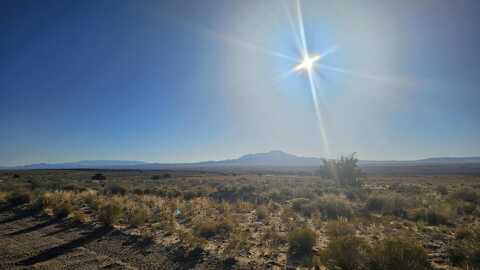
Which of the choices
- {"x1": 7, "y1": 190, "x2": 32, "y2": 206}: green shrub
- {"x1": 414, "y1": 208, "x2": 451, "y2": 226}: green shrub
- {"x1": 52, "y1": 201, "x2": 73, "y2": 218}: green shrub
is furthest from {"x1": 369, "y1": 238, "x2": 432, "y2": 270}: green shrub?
{"x1": 7, "y1": 190, "x2": 32, "y2": 206}: green shrub

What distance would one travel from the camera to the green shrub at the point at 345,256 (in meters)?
6.16

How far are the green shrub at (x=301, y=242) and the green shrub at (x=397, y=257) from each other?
190 centimetres

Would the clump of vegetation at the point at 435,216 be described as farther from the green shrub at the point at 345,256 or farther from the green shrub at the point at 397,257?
the green shrub at the point at 345,256

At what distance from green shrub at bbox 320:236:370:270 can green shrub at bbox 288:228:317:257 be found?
1.08m

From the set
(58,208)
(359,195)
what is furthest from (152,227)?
(359,195)

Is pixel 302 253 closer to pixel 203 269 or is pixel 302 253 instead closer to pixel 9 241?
pixel 203 269

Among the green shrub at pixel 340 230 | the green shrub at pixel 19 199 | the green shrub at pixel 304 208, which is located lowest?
the green shrub at pixel 304 208

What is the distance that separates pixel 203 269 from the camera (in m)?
6.27

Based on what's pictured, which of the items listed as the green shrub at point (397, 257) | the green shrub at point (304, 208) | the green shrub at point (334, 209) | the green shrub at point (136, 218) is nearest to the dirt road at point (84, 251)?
the green shrub at point (136, 218)

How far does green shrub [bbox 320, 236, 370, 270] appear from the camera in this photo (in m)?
6.16

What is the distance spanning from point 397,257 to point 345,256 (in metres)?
1.13

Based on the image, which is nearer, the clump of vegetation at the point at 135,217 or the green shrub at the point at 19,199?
the clump of vegetation at the point at 135,217

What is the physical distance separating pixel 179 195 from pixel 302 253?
15070mm

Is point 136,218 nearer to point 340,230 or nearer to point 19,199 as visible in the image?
point 340,230
